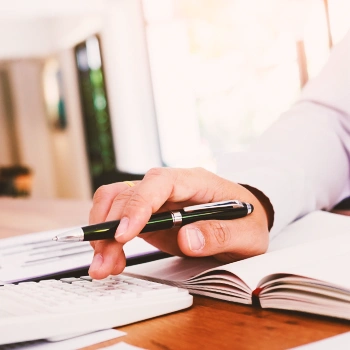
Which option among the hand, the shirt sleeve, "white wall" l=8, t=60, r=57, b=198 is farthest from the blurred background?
the hand

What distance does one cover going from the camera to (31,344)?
1.58 feet

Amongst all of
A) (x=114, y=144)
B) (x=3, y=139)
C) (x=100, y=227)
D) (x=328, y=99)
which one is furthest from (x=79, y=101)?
(x=100, y=227)

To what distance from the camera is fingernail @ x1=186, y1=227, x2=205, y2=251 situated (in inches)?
23.2

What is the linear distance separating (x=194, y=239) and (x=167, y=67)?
Result: 4680 millimetres

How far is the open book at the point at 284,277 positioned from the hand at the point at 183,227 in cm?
3

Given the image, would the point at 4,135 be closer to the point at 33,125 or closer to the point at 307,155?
the point at 33,125

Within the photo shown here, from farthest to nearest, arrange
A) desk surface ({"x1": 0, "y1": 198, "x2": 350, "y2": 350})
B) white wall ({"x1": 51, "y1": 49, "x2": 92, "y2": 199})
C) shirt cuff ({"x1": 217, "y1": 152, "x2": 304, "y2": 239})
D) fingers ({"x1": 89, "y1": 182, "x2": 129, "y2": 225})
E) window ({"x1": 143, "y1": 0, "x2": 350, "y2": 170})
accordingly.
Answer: white wall ({"x1": 51, "y1": 49, "x2": 92, "y2": 199})
window ({"x1": 143, "y1": 0, "x2": 350, "y2": 170})
shirt cuff ({"x1": 217, "y1": 152, "x2": 304, "y2": 239})
fingers ({"x1": 89, "y1": 182, "x2": 129, "y2": 225})
desk surface ({"x1": 0, "y1": 198, "x2": 350, "y2": 350})

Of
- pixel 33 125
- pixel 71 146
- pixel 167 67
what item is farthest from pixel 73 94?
pixel 167 67

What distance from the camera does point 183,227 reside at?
0.59 m

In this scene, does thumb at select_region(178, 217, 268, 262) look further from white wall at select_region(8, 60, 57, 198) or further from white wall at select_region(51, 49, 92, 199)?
white wall at select_region(8, 60, 57, 198)

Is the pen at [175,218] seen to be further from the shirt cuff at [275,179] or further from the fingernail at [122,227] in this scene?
the shirt cuff at [275,179]

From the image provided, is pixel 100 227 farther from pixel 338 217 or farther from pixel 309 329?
pixel 338 217

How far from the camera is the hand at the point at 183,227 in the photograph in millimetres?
582

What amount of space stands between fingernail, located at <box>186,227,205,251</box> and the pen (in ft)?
0.06
